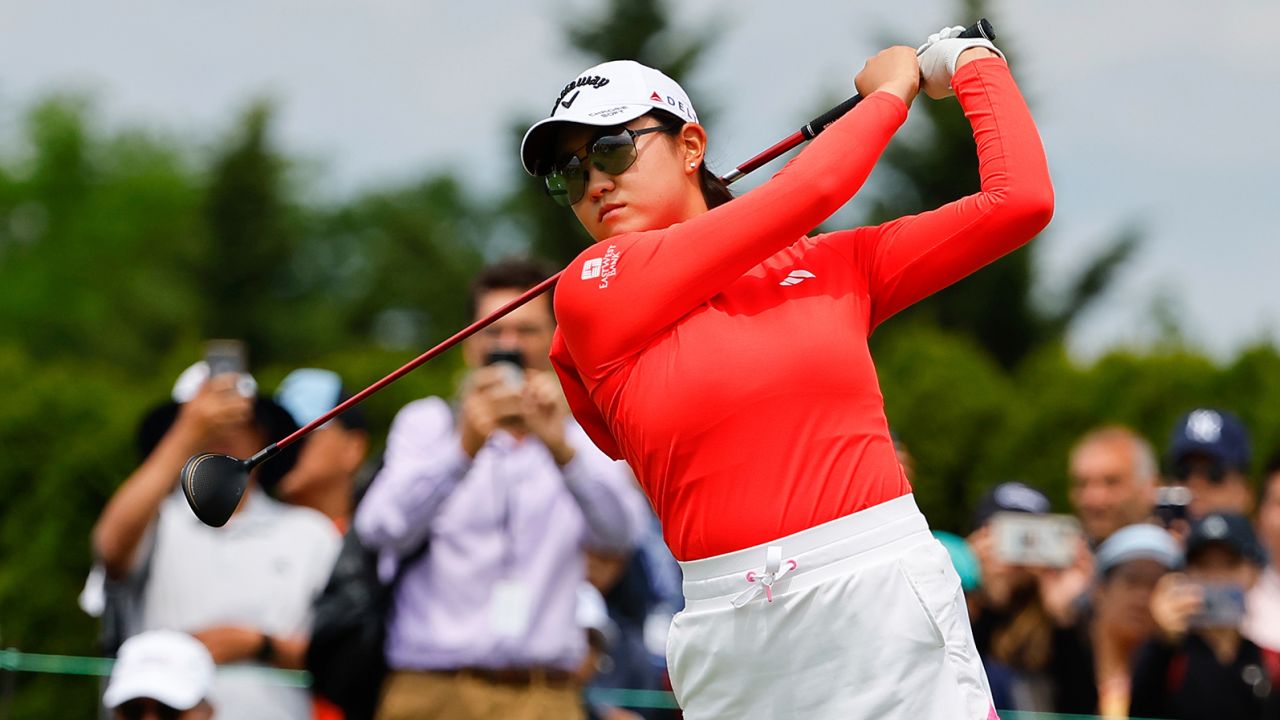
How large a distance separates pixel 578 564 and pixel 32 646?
687 cm

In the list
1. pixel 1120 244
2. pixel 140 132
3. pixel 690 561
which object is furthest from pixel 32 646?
pixel 140 132

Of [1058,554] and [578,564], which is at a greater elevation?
[578,564]

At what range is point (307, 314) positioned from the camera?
42281 millimetres

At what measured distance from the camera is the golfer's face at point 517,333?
18.8ft

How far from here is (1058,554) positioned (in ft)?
22.0

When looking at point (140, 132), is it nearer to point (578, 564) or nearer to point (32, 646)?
point (32, 646)

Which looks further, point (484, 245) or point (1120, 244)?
point (484, 245)

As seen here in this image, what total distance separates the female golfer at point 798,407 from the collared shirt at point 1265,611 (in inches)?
122

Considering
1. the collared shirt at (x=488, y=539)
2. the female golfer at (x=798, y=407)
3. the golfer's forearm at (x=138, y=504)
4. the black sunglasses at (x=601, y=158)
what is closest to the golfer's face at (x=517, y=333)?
the collared shirt at (x=488, y=539)

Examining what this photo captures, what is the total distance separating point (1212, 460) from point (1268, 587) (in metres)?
0.93

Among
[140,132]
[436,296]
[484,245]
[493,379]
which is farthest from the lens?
[484,245]

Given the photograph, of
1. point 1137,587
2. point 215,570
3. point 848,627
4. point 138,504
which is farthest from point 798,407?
point 1137,587

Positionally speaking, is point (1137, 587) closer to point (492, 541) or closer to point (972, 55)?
point (492, 541)

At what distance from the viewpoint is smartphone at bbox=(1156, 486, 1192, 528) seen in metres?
7.00
